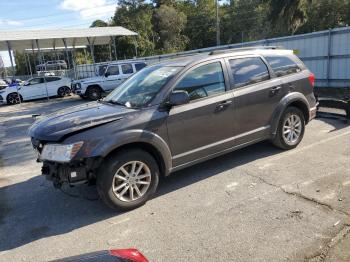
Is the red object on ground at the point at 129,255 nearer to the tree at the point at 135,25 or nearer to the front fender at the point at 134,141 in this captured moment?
the front fender at the point at 134,141

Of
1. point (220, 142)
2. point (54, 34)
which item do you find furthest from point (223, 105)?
point (54, 34)

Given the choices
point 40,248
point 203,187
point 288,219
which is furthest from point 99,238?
point 288,219

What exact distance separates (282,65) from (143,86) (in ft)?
8.17

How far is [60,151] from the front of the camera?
433 centimetres

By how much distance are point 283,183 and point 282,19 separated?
34016 millimetres

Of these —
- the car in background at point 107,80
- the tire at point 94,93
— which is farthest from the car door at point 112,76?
the tire at point 94,93

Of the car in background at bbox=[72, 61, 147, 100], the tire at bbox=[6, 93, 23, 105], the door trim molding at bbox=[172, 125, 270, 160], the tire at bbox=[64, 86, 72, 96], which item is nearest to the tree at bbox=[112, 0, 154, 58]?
the tire at bbox=[64, 86, 72, 96]

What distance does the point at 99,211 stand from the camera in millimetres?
4707

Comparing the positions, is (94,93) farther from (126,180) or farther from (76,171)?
(76,171)

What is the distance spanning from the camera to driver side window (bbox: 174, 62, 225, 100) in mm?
5105

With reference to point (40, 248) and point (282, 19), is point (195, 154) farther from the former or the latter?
point (282, 19)

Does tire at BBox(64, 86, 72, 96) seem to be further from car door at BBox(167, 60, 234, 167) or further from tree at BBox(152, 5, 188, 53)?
tree at BBox(152, 5, 188, 53)

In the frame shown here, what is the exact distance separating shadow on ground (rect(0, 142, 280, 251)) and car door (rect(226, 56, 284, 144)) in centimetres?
58

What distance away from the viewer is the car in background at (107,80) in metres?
18.8
